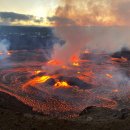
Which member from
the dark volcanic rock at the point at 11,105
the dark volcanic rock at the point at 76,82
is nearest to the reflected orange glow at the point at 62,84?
the dark volcanic rock at the point at 76,82

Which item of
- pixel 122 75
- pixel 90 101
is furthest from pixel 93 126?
pixel 122 75

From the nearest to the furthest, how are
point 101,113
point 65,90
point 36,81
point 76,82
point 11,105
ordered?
point 101,113
point 11,105
point 65,90
point 76,82
point 36,81

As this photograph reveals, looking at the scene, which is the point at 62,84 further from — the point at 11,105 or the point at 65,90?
the point at 11,105

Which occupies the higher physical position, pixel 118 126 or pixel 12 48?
pixel 118 126

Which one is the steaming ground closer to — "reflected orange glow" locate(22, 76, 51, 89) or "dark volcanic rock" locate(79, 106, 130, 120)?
"reflected orange glow" locate(22, 76, 51, 89)

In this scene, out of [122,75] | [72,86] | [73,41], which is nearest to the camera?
[72,86]

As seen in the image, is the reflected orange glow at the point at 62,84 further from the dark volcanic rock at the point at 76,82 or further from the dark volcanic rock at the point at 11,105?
the dark volcanic rock at the point at 11,105

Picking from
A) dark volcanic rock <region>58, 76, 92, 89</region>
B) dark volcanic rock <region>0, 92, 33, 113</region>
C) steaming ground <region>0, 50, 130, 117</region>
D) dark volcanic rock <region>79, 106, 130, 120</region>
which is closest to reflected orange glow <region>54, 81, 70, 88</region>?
steaming ground <region>0, 50, 130, 117</region>

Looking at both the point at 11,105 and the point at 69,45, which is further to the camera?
the point at 69,45

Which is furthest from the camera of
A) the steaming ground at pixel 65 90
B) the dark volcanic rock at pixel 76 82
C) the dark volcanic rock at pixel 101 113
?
the dark volcanic rock at pixel 76 82

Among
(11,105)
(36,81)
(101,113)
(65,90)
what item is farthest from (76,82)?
(101,113)

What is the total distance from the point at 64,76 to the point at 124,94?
1564 cm

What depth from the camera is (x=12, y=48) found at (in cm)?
13925

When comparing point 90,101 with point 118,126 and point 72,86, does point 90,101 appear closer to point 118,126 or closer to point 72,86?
point 72,86
